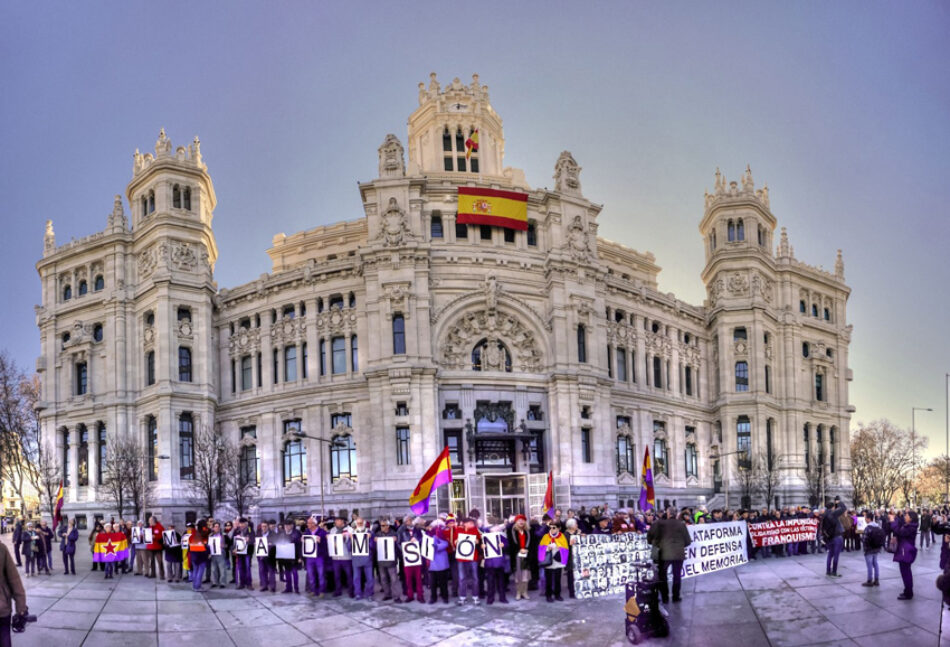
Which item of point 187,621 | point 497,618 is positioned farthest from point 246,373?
point 497,618

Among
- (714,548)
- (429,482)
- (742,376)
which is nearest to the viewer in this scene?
(714,548)

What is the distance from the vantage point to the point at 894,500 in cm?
14912

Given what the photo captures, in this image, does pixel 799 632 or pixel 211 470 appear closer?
pixel 799 632

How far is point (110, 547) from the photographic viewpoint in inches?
1169

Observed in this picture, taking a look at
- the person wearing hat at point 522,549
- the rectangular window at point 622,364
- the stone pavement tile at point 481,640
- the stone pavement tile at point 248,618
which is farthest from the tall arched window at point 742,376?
the stone pavement tile at point 481,640

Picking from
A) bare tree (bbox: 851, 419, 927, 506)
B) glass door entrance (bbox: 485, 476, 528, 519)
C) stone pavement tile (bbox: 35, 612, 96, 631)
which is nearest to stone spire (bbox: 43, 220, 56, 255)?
glass door entrance (bbox: 485, 476, 528, 519)

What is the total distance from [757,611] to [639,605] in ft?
15.1

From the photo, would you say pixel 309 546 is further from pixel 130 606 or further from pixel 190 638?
pixel 190 638

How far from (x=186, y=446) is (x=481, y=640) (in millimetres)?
46988

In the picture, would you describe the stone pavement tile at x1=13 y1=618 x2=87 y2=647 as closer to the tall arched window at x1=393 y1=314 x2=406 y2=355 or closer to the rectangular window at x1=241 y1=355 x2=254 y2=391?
the tall arched window at x1=393 y1=314 x2=406 y2=355

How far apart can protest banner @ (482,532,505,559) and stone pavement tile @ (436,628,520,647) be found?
356 cm

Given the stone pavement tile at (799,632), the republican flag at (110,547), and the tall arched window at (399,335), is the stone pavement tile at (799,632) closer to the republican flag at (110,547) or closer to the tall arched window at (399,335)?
the republican flag at (110,547)

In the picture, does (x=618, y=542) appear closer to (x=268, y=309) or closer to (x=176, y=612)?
(x=176, y=612)

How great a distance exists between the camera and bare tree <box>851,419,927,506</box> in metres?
95.4
